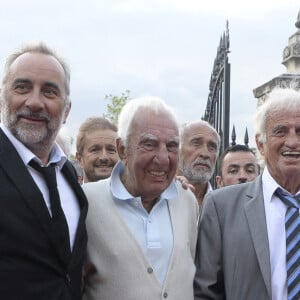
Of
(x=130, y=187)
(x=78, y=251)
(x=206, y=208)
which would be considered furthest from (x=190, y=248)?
(x=78, y=251)

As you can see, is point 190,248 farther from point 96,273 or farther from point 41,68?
point 41,68

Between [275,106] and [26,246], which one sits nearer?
[26,246]

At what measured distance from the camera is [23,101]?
9.09ft

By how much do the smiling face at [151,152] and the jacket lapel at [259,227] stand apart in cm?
49

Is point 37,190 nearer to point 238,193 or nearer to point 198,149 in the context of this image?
point 238,193

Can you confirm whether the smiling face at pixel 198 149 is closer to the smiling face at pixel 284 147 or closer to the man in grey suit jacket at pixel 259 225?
the man in grey suit jacket at pixel 259 225

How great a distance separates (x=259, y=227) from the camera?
3.00 metres

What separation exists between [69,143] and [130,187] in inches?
75.7

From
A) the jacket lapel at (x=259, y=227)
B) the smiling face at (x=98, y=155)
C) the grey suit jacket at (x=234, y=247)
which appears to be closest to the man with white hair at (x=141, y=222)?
the grey suit jacket at (x=234, y=247)

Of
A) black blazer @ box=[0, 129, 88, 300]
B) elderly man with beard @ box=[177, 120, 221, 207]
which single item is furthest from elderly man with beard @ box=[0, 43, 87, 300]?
elderly man with beard @ box=[177, 120, 221, 207]

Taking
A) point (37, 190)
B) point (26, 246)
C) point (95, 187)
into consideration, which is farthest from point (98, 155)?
point (26, 246)

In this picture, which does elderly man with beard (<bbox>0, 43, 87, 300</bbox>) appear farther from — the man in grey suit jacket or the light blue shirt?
the man in grey suit jacket

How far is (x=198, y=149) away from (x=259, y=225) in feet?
7.02

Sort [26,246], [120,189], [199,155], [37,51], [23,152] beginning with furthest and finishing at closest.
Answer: [199,155] < [120,189] < [37,51] < [23,152] < [26,246]
